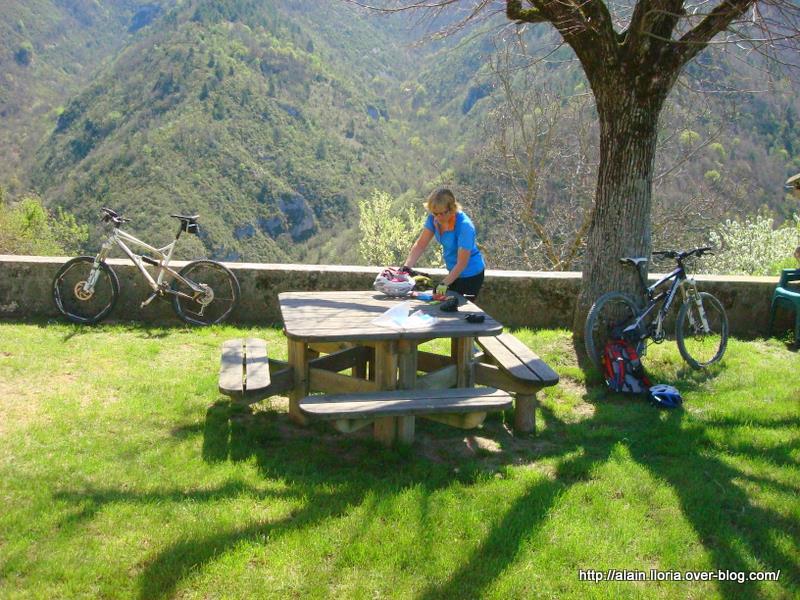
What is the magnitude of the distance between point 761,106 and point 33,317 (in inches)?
1692

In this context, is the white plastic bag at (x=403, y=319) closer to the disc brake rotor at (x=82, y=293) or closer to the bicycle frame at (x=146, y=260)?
the bicycle frame at (x=146, y=260)

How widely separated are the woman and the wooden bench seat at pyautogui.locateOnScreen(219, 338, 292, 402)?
45.8 inches

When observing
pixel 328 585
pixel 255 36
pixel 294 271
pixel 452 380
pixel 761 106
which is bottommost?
pixel 328 585

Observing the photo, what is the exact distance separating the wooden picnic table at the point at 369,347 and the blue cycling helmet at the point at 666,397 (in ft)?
4.30

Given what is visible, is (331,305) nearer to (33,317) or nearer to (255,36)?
(33,317)

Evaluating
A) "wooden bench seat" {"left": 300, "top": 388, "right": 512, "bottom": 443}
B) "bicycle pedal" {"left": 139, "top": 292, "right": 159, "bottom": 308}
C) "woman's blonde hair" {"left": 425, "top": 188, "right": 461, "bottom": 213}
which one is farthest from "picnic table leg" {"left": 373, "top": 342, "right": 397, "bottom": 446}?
"bicycle pedal" {"left": 139, "top": 292, "right": 159, "bottom": 308}

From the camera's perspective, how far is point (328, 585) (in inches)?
105

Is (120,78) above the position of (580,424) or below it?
above

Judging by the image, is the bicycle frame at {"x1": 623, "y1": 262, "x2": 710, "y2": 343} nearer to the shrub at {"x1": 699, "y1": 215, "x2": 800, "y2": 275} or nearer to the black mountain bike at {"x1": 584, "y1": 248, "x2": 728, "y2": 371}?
the black mountain bike at {"x1": 584, "y1": 248, "x2": 728, "y2": 371}

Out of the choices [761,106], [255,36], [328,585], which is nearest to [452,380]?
[328,585]

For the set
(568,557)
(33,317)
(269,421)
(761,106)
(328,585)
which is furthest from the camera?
(761,106)

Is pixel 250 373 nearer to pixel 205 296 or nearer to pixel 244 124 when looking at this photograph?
pixel 205 296

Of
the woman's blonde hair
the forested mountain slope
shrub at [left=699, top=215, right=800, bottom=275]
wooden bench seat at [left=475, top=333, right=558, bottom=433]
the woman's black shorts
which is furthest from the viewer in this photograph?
the forested mountain slope

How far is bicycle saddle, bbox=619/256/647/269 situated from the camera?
18.3 feet
